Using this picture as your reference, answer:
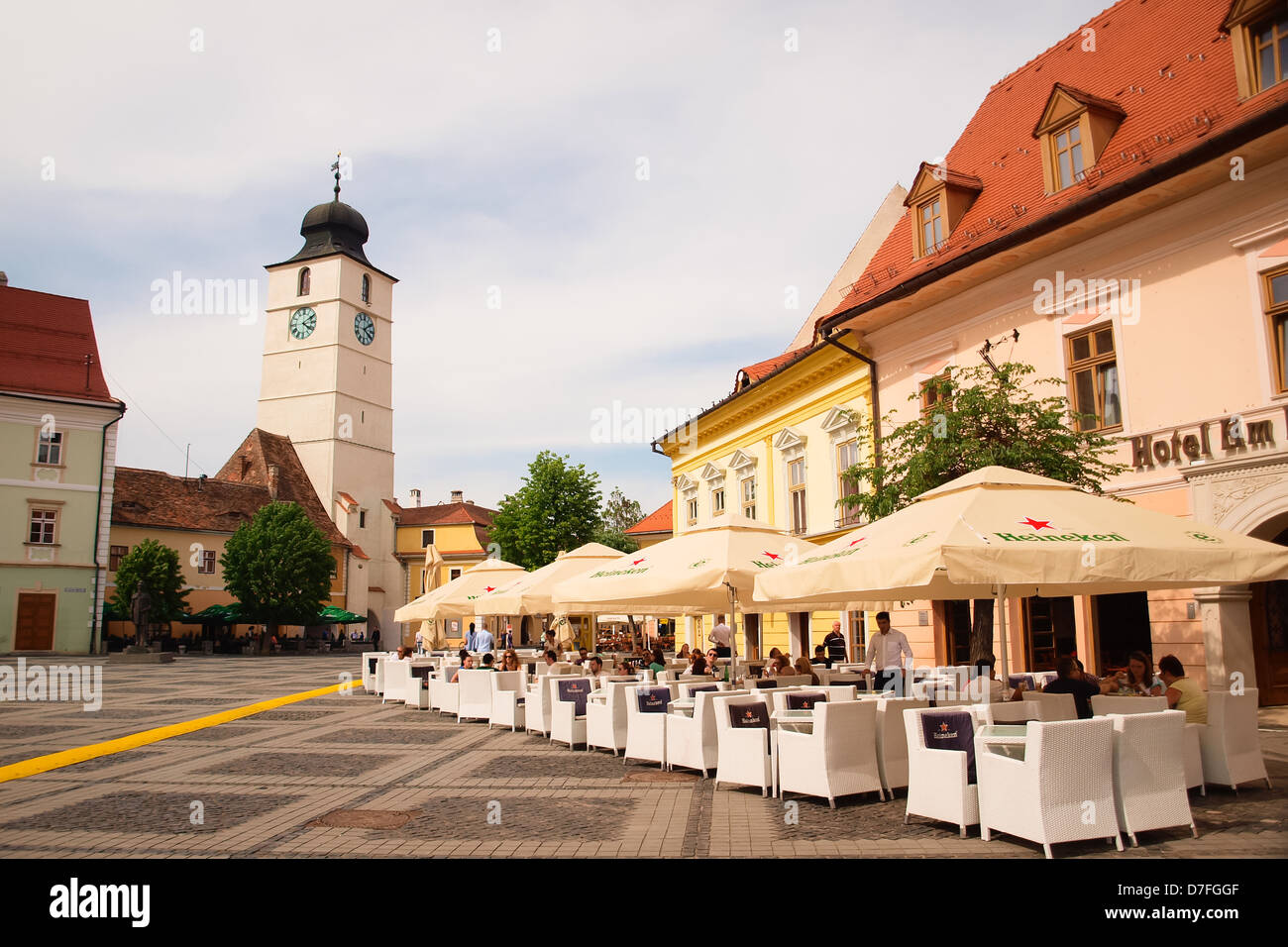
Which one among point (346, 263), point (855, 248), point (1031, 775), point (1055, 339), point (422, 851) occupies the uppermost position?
point (346, 263)

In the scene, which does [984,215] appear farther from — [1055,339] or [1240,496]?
[1240,496]

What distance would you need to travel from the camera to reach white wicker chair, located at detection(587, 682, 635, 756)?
36.4ft

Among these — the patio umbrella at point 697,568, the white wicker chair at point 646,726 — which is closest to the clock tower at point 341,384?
the patio umbrella at point 697,568

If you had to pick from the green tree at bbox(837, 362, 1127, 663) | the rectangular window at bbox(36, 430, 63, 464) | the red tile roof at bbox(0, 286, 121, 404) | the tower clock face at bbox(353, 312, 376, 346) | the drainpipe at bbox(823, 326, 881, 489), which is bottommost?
the green tree at bbox(837, 362, 1127, 663)

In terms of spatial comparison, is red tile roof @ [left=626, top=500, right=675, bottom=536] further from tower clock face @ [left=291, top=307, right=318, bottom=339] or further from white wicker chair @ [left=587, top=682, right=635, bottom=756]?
tower clock face @ [left=291, top=307, right=318, bottom=339]

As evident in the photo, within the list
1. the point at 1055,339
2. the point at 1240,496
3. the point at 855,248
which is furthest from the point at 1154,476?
the point at 855,248

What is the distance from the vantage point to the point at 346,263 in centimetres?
7181

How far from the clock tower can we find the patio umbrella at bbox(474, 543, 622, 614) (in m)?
53.6

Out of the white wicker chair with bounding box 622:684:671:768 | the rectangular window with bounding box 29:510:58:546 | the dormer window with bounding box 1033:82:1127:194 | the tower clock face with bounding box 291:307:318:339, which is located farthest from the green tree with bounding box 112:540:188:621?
the dormer window with bounding box 1033:82:1127:194

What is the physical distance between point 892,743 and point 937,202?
13.5 meters

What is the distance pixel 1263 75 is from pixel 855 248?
14911mm

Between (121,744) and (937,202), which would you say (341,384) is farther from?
(121,744)

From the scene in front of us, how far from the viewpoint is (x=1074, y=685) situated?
7926mm

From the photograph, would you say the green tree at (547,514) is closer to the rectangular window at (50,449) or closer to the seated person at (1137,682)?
the rectangular window at (50,449)
